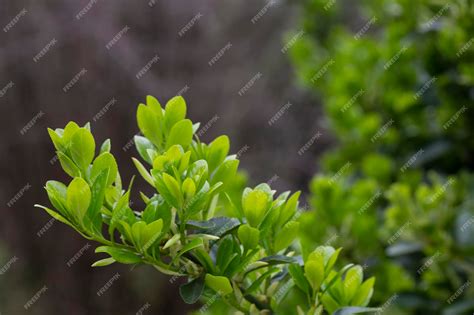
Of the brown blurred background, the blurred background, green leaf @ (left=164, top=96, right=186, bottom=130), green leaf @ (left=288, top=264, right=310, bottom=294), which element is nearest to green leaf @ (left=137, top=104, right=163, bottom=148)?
green leaf @ (left=164, top=96, right=186, bottom=130)

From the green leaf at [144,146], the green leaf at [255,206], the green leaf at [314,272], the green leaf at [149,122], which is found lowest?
the green leaf at [314,272]

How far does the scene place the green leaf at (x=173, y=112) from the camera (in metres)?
0.74

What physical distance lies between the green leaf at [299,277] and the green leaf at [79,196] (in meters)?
0.27

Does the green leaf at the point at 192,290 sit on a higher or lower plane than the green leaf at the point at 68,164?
lower

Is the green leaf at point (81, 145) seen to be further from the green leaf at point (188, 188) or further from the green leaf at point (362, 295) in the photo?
the green leaf at point (362, 295)

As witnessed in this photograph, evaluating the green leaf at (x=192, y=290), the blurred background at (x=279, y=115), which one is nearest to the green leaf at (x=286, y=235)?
the green leaf at (x=192, y=290)

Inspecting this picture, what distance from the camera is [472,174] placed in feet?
5.29

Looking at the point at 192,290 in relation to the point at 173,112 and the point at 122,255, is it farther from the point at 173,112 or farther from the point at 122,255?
the point at 173,112

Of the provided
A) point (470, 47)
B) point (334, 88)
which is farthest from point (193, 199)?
point (334, 88)

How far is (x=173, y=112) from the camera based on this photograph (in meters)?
0.75

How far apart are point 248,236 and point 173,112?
0.62ft

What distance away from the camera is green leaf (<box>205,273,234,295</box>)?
0.67 m

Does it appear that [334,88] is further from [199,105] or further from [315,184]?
[199,105]

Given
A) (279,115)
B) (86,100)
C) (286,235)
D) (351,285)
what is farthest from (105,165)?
(279,115)
